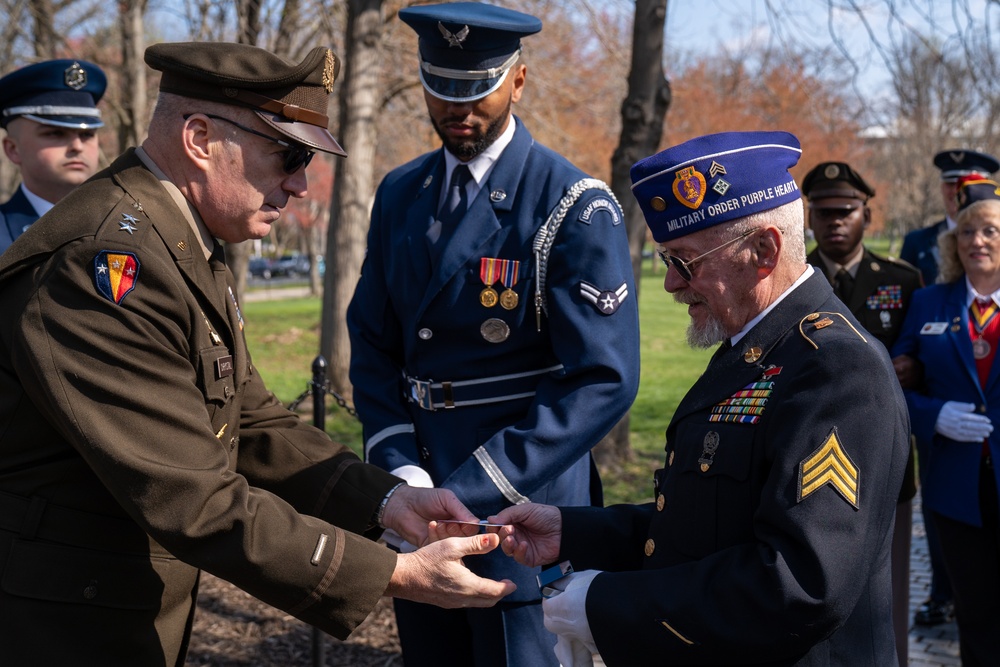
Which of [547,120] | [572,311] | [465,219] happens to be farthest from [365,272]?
[547,120]

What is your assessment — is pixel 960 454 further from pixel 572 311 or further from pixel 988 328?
pixel 572 311

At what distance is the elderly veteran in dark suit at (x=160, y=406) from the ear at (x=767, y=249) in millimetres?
1089

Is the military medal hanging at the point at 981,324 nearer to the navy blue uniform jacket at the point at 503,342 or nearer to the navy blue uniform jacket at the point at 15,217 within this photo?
the navy blue uniform jacket at the point at 503,342

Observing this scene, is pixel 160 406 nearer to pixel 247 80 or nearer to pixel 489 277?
pixel 247 80

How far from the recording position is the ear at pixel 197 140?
2564mm

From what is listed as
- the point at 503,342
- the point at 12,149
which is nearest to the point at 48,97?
the point at 12,149

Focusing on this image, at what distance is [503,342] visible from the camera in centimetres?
335

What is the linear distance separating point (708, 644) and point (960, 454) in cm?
317

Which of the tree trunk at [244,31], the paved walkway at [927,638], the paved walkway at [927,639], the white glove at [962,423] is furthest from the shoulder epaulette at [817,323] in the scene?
the tree trunk at [244,31]

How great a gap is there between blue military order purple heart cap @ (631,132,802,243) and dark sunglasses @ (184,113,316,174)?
36.8 inches

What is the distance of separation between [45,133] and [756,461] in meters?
4.43

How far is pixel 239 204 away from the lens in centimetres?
267

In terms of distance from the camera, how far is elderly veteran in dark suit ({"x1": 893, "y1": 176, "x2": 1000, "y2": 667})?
15.2ft

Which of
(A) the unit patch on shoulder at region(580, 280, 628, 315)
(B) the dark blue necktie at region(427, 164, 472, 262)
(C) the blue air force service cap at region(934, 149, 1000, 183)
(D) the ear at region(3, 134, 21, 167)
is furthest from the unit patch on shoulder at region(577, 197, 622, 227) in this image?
(C) the blue air force service cap at region(934, 149, 1000, 183)
